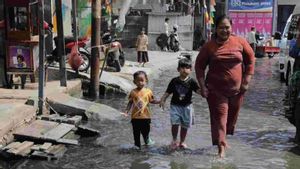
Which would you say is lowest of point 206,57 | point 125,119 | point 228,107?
point 125,119

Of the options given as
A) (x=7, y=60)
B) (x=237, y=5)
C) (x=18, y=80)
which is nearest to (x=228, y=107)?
(x=7, y=60)

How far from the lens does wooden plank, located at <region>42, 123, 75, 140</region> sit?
7566mm

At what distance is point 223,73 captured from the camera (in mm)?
6762

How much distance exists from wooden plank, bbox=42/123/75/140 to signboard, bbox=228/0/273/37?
24.8 meters

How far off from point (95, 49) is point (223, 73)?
18.1 ft

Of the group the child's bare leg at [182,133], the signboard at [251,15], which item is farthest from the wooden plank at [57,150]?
the signboard at [251,15]

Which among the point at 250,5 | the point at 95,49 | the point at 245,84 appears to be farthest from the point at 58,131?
the point at 250,5

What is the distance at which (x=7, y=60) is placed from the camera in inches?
442

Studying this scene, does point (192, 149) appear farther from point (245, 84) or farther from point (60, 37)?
point (60, 37)

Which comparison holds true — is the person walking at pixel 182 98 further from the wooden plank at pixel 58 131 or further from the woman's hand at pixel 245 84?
the wooden plank at pixel 58 131

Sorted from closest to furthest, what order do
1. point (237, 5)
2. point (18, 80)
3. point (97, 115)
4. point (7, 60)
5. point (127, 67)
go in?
point (97, 115) < point (7, 60) < point (18, 80) < point (127, 67) < point (237, 5)

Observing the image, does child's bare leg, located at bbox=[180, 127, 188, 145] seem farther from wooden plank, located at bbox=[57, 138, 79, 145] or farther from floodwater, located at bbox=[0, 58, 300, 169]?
wooden plank, located at bbox=[57, 138, 79, 145]

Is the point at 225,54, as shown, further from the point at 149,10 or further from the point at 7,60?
the point at 149,10

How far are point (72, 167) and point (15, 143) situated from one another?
1.00 m
